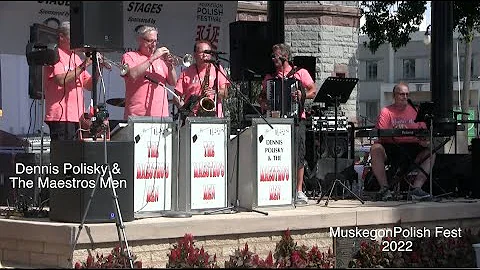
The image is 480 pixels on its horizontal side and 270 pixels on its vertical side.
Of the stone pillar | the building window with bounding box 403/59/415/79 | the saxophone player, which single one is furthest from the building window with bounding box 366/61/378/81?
the saxophone player

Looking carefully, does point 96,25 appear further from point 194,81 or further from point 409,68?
point 409,68

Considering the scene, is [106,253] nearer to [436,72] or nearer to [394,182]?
[394,182]

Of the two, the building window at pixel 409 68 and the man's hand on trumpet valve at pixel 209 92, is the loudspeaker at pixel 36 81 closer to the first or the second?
the man's hand on trumpet valve at pixel 209 92

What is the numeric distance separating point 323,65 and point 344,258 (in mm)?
12074

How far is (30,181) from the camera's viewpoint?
9.30 m

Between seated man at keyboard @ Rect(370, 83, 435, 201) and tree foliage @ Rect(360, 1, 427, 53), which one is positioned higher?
tree foliage @ Rect(360, 1, 427, 53)

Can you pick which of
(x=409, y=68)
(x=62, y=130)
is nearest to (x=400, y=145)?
(x=62, y=130)

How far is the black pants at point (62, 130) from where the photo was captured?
9.05 metres

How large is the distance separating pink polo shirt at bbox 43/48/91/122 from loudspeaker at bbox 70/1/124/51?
1.23 metres

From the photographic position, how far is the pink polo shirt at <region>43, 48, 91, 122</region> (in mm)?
8969

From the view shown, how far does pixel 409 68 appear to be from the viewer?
162 feet

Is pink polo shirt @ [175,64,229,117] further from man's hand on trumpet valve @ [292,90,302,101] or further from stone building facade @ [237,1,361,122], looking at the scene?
stone building facade @ [237,1,361,122]

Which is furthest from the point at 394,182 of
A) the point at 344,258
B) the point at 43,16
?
the point at 43,16

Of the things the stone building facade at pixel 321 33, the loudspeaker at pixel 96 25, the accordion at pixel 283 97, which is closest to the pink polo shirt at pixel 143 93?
the loudspeaker at pixel 96 25
